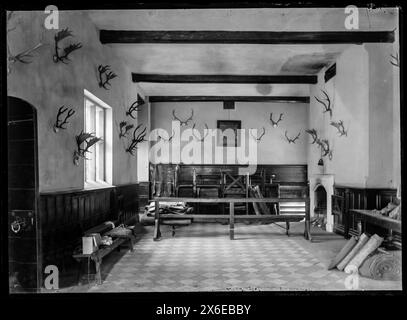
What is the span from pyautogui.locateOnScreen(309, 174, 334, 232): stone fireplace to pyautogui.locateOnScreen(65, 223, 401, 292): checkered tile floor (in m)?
1.15

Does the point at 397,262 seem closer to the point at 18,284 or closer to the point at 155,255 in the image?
the point at 155,255

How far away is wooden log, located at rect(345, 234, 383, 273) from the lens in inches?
187

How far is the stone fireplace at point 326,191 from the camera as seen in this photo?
821cm

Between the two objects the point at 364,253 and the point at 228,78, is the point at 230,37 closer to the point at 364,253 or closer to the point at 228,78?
the point at 228,78

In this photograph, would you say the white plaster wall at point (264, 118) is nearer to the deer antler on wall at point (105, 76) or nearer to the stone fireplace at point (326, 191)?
the stone fireplace at point (326, 191)

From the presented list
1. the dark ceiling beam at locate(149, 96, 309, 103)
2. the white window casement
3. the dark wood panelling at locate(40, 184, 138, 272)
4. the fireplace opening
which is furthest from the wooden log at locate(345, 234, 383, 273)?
the dark ceiling beam at locate(149, 96, 309, 103)

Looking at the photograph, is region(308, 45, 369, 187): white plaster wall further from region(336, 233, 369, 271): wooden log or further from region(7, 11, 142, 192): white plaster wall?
region(7, 11, 142, 192): white plaster wall

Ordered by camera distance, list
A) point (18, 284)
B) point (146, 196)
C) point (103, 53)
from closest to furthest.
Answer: point (18, 284) < point (103, 53) < point (146, 196)

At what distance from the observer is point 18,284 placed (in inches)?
159

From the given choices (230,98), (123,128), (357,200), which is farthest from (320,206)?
(123,128)

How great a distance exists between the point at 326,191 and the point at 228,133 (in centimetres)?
474

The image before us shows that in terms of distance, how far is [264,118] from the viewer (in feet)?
41.8
